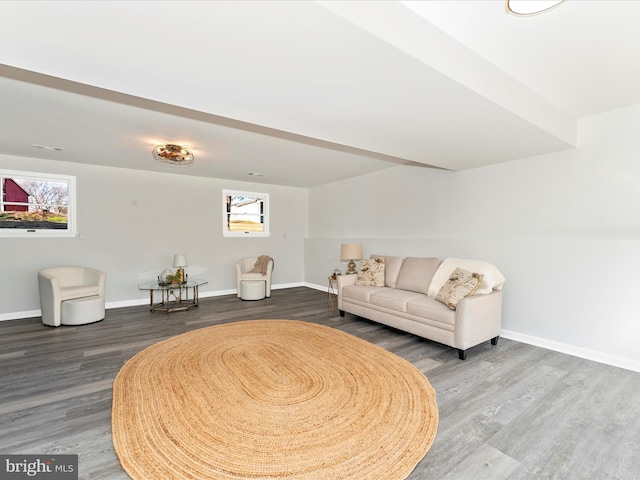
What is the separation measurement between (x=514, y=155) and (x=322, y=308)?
365cm

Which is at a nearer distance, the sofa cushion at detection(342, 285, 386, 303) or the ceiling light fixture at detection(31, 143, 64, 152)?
the ceiling light fixture at detection(31, 143, 64, 152)

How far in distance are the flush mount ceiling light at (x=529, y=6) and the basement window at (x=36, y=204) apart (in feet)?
20.4

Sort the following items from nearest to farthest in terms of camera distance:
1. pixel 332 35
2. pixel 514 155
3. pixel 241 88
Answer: pixel 332 35
pixel 241 88
pixel 514 155

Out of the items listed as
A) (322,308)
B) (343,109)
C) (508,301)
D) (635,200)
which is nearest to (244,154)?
(343,109)

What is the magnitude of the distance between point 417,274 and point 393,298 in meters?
0.62

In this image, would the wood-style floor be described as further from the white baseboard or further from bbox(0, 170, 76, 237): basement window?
bbox(0, 170, 76, 237): basement window

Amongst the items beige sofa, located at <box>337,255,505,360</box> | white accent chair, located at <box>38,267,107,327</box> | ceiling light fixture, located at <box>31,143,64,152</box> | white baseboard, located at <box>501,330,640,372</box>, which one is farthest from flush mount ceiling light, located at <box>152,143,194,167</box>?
white baseboard, located at <box>501,330,640,372</box>

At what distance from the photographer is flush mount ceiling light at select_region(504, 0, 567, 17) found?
1.48 metres

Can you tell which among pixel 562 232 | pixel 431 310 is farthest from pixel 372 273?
pixel 562 232

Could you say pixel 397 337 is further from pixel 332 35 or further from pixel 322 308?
pixel 332 35

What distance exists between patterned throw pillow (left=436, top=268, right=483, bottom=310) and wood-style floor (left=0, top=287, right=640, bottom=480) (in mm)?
582

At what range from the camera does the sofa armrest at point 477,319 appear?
3.10 metres

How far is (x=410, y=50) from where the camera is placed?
1.63 metres

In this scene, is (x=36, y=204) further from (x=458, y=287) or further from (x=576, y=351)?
(x=576, y=351)
